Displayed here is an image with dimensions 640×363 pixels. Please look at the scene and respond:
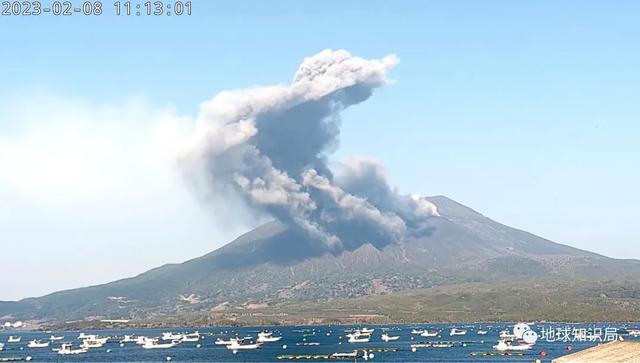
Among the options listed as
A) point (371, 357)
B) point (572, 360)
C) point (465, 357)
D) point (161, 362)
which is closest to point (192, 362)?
point (161, 362)

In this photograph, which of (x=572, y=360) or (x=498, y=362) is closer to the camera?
(x=572, y=360)

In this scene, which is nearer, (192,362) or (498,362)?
(498,362)

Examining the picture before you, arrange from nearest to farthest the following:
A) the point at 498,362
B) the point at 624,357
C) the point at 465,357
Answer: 1. the point at 624,357
2. the point at 498,362
3. the point at 465,357

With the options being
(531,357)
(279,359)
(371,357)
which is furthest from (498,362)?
(279,359)

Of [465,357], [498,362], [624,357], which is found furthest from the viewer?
[465,357]

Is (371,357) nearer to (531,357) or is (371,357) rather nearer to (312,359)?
(312,359)

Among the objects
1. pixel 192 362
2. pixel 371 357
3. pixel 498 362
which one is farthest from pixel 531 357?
pixel 192 362

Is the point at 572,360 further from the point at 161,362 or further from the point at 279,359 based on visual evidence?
the point at 161,362
